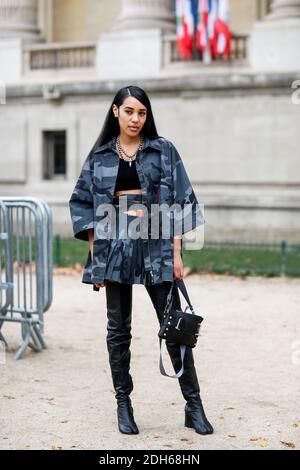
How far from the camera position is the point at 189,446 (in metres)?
5.75

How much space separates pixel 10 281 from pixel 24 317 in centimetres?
40

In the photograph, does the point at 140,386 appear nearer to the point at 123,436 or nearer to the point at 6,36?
the point at 123,436

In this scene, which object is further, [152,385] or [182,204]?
[152,385]

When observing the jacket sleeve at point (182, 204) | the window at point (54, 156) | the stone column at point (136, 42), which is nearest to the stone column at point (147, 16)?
the stone column at point (136, 42)

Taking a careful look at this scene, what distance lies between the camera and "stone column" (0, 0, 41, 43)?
83.6 feet

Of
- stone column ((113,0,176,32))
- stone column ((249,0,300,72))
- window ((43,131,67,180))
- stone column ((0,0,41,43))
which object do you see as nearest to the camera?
stone column ((249,0,300,72))

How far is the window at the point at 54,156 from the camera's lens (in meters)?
25.1

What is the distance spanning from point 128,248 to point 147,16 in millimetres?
18142

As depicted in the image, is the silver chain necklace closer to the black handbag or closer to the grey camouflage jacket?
the grey camouflage jacket

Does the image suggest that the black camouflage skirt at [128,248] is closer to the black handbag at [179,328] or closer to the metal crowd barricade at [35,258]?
the black handbag at [179,328]

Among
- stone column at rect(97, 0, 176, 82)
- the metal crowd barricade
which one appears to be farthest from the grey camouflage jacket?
stone column at rect(97, 0, 176, 82)

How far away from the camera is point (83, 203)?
6.23 m

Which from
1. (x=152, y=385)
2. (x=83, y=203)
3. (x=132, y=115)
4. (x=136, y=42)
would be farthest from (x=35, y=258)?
(x=136, y=42)

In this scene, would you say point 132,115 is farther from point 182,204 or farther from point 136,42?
point 136,42
